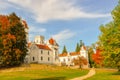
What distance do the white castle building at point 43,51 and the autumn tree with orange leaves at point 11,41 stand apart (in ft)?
59.9

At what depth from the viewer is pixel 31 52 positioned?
326 ft

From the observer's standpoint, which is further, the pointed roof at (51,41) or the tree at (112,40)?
the pointed roof at (51,41)

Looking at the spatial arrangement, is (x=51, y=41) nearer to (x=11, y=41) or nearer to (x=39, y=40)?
(x=39, y=40)

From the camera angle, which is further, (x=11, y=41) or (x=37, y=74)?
(x=11, y=41)

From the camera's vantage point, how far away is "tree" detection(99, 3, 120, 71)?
158ft

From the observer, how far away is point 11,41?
7481 centimetres

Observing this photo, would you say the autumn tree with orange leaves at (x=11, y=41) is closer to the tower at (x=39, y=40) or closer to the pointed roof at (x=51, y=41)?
the pointed roof at (x=51, y=41)

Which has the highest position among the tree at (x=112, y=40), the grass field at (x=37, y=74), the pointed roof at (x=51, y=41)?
the pointed roof at (x=51, y=41)

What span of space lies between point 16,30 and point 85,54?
188ft

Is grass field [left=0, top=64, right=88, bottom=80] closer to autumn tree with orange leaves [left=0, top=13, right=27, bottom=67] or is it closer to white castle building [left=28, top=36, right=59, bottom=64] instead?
autumn tree with orange leaves [left=0, top=13, right=27, bottom=67]

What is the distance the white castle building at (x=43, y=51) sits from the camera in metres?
98.9

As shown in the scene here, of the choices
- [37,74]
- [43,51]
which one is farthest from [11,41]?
[43,51]

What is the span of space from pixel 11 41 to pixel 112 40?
35223 mm

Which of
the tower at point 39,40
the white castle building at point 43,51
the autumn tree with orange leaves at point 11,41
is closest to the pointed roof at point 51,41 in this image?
the white castle building at point 43,51
